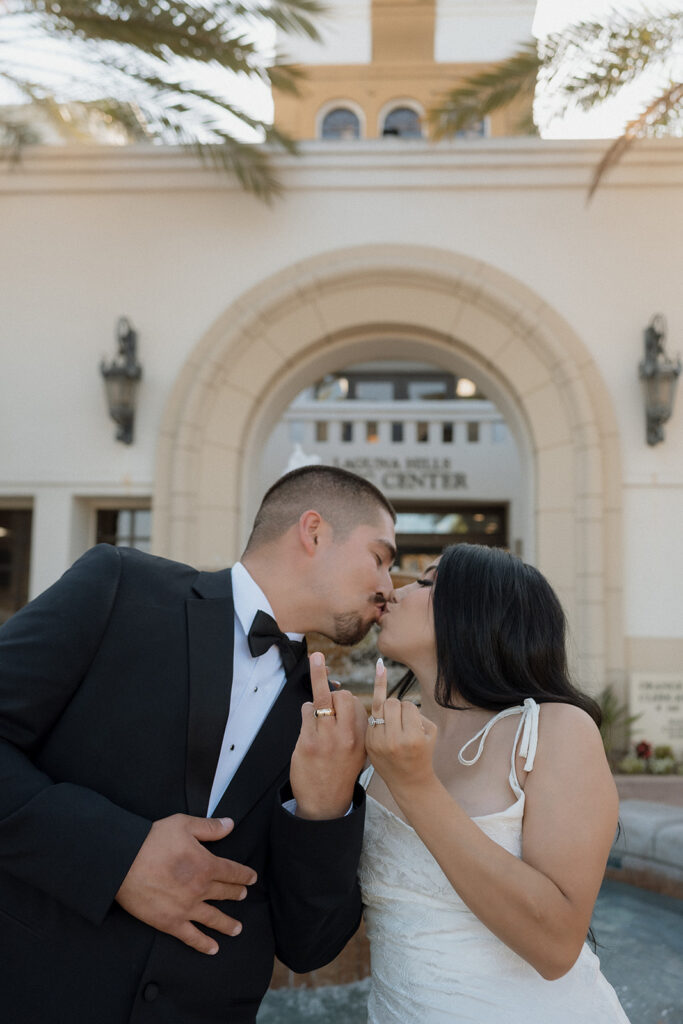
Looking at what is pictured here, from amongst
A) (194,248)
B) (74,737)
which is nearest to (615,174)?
(194,248)

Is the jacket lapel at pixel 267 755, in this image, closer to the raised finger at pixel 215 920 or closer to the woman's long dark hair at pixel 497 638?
the raised finger at pixel 215 920

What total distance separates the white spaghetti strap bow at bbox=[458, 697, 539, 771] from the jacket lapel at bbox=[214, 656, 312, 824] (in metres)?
0.47

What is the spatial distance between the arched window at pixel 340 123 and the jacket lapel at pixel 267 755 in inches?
767

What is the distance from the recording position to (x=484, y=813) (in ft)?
6.99

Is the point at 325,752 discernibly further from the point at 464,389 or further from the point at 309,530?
the point at 464,389

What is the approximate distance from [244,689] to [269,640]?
147 millimetres

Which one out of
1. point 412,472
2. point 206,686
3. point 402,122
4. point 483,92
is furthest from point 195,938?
point 402,122

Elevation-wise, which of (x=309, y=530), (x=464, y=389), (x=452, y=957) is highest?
(x=464, y=389)

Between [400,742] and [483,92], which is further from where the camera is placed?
[483,92]

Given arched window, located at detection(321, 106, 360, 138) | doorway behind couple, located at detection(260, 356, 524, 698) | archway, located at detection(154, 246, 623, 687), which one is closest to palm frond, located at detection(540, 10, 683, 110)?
archway, located at detection(154, 246, 623, 687)

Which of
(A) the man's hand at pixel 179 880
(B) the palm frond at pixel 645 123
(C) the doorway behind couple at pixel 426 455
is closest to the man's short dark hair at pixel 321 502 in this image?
(A) the man's hand at pixel 179 880

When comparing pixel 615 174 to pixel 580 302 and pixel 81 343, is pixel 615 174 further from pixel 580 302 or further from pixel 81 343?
pixel 81 343

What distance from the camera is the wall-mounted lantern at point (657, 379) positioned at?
347 inches

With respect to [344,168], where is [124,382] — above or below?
below
